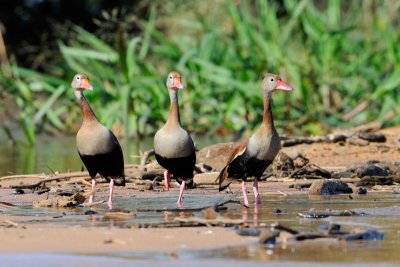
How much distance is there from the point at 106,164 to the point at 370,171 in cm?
247

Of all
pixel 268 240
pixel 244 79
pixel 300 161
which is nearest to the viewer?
pixel 268 240

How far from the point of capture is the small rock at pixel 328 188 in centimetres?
910

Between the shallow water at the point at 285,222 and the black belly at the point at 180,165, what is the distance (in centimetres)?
21

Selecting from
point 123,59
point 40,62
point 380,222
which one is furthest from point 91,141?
point 40,62

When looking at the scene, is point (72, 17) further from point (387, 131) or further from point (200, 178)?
point (200, 178)

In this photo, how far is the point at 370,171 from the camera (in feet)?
32.8

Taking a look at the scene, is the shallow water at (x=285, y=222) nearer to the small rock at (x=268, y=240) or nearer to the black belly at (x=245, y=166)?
the small rock at (x=268, y=240)

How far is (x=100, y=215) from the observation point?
7793 mm

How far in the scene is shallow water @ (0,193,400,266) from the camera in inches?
228

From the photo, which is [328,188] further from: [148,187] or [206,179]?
[148,187]

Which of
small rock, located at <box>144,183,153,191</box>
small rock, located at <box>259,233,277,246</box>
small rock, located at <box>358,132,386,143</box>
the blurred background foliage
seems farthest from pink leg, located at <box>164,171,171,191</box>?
the blurred background foliage

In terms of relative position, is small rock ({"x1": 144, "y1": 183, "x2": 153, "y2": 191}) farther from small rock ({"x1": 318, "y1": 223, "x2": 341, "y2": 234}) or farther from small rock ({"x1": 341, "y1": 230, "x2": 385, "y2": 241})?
small rock ({"x1": 341, "y1": 230, "x2": 385, "y2": 241})

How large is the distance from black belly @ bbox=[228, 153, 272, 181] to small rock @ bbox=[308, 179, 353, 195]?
659 millimetres

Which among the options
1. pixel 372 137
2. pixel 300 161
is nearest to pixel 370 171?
pixel 300 161
